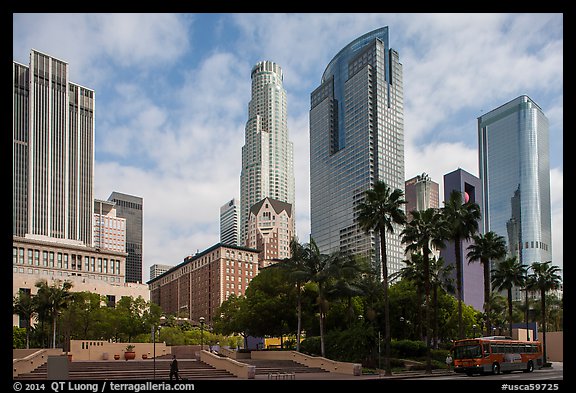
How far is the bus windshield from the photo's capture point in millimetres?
42656

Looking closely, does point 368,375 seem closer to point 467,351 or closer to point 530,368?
point 467,351

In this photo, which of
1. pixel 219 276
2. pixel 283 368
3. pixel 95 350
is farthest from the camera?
pixel 219 276

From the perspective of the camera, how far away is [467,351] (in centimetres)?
4356

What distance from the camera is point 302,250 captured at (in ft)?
189

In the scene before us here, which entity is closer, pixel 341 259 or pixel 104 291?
pixel 341 259

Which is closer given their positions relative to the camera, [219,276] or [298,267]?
[298,267]

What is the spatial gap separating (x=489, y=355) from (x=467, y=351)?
5.04 ft

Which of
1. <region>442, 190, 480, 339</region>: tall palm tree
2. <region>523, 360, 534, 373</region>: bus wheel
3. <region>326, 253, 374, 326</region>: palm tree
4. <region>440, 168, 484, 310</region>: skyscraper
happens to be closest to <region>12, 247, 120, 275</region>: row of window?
<region>440, 168, 484, 310</region>: skyscraper

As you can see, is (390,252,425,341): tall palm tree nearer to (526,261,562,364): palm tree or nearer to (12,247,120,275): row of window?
(526,261,562,364): palm tree

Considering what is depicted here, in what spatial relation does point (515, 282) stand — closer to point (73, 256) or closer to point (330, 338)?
point (330, 338)

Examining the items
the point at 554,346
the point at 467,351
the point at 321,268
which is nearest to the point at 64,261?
the point at 321,268

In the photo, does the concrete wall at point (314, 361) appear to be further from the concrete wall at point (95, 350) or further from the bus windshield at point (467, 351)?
the concrete wall at point (95, 350)
